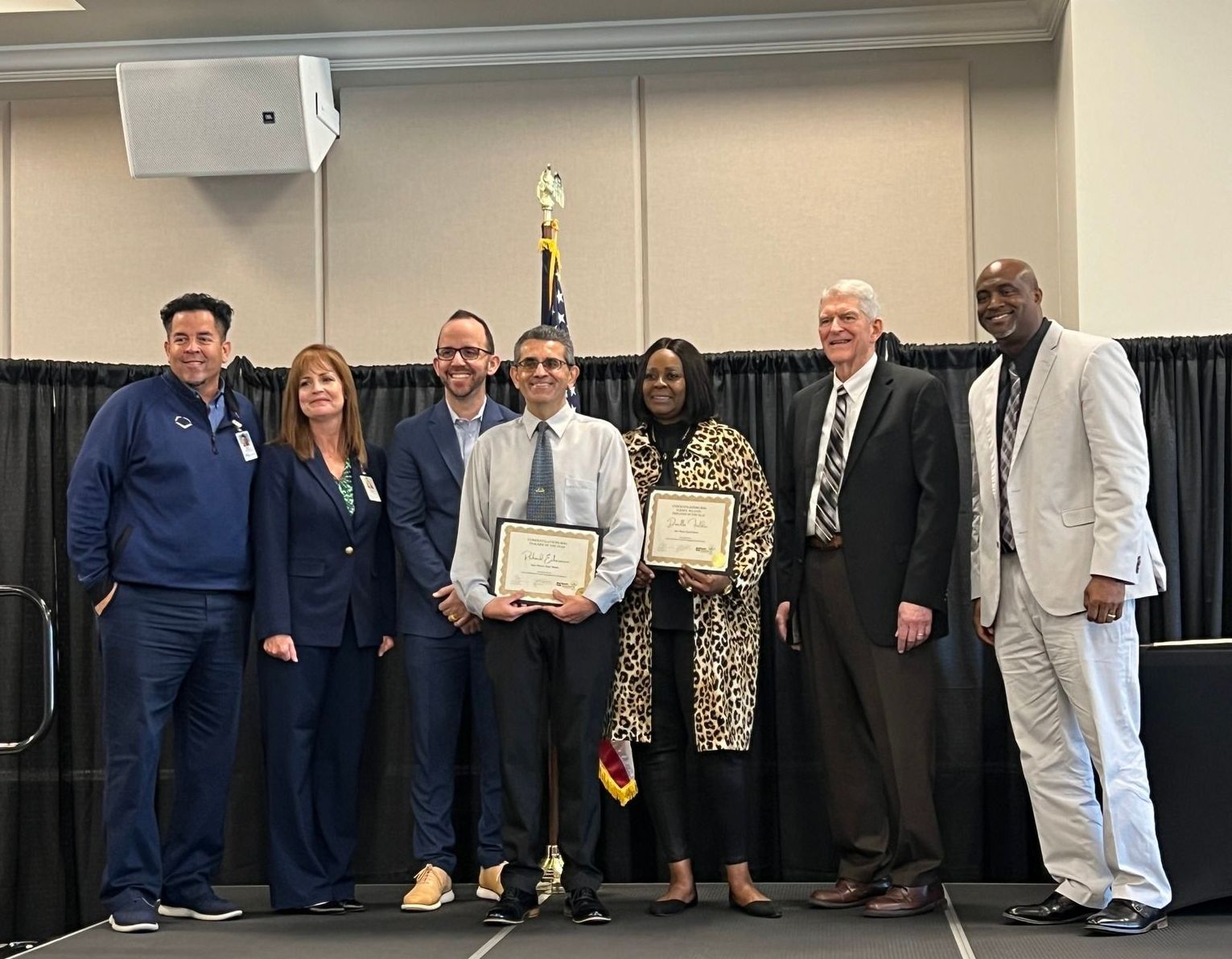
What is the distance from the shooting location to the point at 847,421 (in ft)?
12.9

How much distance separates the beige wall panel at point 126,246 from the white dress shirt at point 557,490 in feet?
6.84

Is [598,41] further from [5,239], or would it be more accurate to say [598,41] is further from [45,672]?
[45,672]

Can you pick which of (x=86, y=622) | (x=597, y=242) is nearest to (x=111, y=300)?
(x=86, y=622)

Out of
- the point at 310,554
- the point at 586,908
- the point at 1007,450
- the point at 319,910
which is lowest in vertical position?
the point at 319,910

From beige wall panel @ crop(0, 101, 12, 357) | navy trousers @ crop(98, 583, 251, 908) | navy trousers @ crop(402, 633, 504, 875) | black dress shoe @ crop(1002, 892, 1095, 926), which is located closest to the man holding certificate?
navy trousers @ crop(402, 633, 504, 875)

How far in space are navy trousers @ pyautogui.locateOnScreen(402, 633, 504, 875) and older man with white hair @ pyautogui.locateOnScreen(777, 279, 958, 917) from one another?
3.30 feet

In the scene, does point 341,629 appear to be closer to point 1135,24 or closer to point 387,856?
point 387,856

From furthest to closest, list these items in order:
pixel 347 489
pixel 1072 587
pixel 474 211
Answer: pixel 474 211, pixel 347 489, pixel 1072 587

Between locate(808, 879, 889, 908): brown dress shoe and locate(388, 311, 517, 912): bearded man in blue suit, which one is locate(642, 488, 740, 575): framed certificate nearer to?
locate(388, 311, 517, 912): bearded man in blue suit

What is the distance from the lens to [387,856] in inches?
190

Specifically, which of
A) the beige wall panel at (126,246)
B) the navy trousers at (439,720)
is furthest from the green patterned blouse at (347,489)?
the beige wall panel at (126,246)

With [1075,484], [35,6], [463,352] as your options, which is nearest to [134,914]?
[463,352]

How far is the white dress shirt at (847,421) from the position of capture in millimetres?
3902

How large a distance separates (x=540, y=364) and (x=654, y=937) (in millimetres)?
1618
